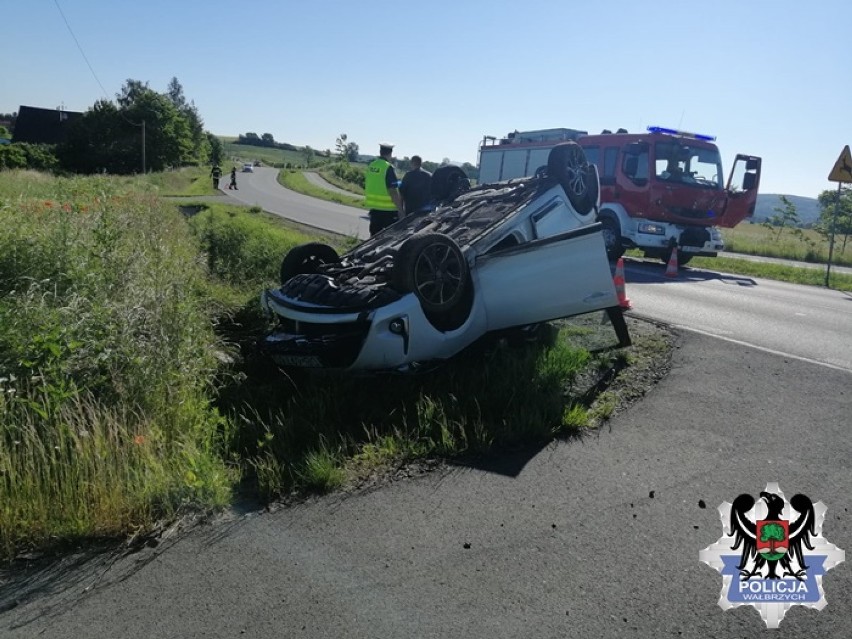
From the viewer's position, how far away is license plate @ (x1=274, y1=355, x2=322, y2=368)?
5.12 metres

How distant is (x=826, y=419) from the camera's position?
16.7ft

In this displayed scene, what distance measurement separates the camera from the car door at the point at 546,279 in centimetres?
572

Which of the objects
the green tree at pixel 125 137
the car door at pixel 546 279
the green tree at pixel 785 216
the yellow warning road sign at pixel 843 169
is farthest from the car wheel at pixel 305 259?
the green tree at pixel 125 137

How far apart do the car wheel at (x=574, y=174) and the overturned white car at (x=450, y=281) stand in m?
0.01

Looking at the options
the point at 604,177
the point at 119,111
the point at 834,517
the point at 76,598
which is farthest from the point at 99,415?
the point at 119,111

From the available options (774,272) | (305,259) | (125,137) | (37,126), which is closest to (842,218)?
(774,272)

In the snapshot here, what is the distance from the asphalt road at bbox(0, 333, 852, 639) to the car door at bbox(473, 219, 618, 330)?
144cm

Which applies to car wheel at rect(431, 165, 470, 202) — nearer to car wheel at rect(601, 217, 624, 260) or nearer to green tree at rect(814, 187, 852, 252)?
car wheel at rect(601, 217, 624, 260)

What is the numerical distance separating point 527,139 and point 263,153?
5029 inches

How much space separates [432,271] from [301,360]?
1.17 meters

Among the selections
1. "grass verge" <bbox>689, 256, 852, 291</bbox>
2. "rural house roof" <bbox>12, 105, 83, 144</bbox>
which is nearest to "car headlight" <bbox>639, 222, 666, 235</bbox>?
"grass verge" <bbox>689, 256, 852, 291</bbox>

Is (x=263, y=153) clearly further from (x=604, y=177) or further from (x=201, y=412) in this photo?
(x=201, y=412)

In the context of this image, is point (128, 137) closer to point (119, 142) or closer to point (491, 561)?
point (119, 142)

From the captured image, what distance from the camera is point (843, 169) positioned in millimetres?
14586
